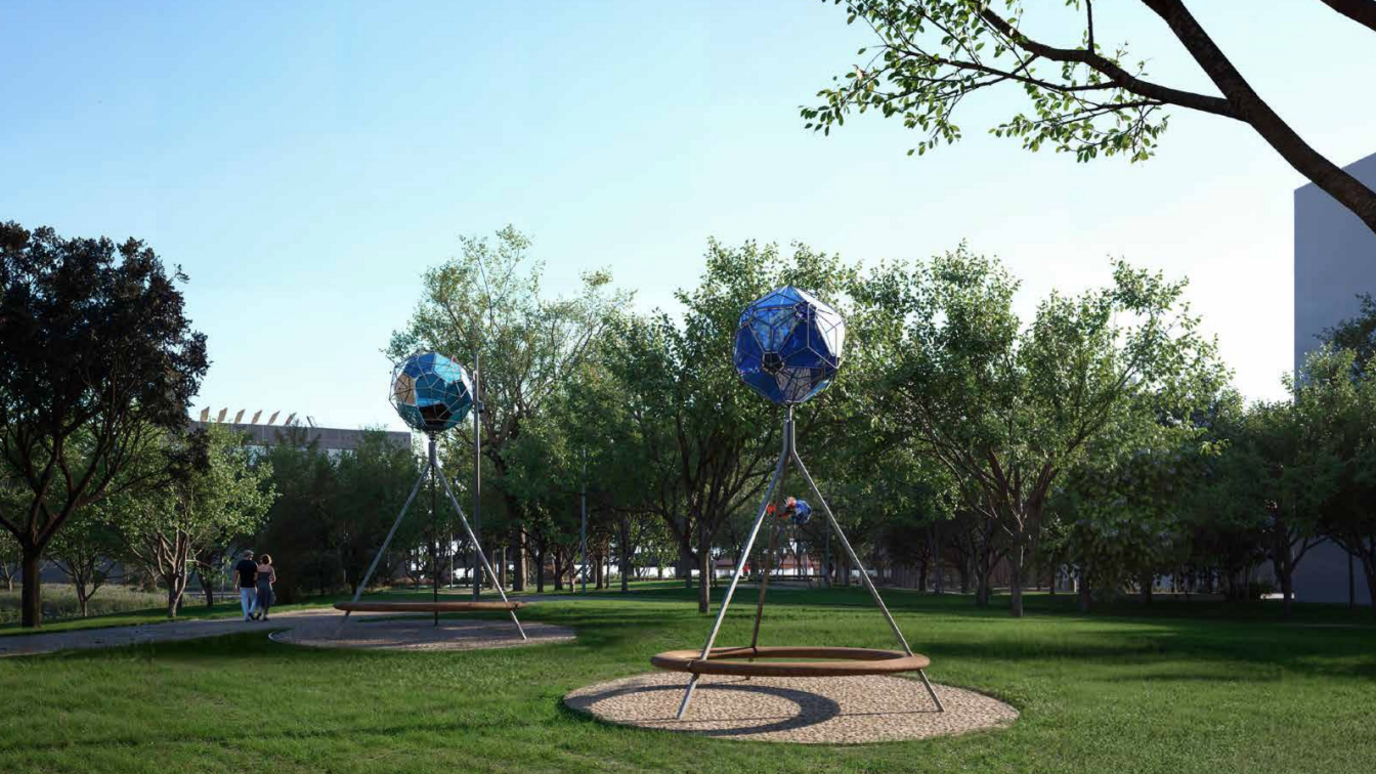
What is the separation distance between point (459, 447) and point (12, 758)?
153 ft

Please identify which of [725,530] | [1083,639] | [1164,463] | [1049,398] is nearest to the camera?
[1083,639]

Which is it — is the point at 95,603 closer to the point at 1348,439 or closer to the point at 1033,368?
the point at 1033,368

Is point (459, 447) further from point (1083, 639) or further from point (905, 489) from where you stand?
point (1083, 639)

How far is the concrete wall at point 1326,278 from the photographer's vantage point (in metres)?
55.0

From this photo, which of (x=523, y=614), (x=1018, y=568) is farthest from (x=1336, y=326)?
(x=523, y=614)

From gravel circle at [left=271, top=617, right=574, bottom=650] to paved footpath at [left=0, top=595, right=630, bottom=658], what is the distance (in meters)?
0.40

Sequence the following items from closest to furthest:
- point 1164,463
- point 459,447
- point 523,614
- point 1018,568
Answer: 1. point 523,614
2. point 1018,568
3. point 1164,463
4. point 459,447

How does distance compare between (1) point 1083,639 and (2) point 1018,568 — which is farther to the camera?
(2) point 1018,568

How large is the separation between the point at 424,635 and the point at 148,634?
5520 mm

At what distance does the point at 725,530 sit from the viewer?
75.8 m

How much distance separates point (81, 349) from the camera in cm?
2798

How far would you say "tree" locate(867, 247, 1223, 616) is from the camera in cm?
3136

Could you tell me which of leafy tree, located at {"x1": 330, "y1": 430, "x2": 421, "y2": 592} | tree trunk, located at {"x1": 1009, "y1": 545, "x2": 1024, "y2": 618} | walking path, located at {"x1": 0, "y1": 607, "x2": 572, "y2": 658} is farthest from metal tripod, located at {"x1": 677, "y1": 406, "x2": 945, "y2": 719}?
leafy tree, located at {"x1": 330, "y1": 430, "x2": 421, "y2": 592}

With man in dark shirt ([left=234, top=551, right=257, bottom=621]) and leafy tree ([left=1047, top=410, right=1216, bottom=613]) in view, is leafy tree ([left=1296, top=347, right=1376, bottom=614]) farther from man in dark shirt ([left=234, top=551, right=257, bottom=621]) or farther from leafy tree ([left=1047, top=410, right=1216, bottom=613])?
man in dark shirt ([left=234, top=551, right=257, bottom=621])
